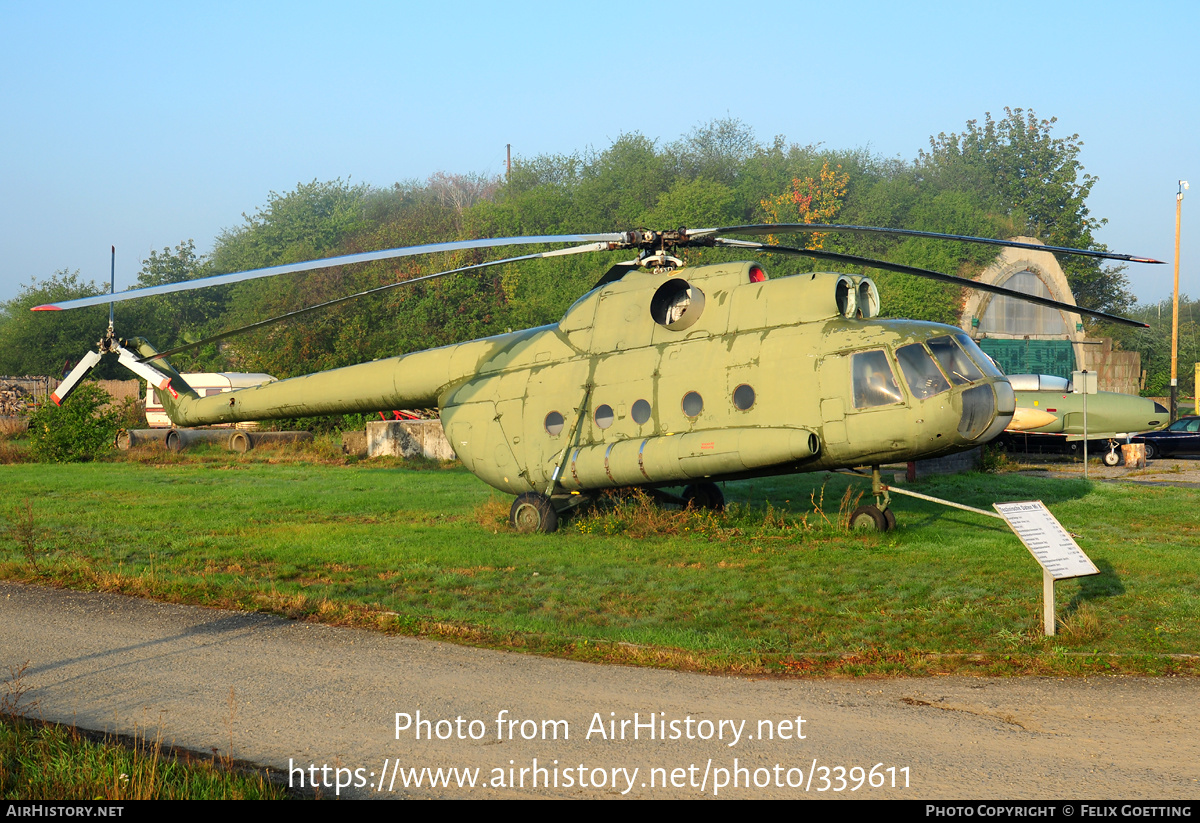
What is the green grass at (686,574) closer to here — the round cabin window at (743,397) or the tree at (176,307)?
the round cabin window at (743,397)

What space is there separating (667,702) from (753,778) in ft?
5.09

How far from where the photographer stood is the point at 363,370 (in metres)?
16.3

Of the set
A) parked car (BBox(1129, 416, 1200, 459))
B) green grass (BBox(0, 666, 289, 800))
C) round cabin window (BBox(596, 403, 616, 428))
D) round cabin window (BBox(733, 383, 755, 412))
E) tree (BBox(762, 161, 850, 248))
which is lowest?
parked car (BBox(1129, 416, 1200, 459))

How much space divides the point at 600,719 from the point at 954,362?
25.9ft

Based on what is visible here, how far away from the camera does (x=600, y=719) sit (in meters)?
6.39

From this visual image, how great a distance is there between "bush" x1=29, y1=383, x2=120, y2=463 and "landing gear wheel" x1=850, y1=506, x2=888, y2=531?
2534 cm

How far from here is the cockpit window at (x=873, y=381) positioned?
12195 mm

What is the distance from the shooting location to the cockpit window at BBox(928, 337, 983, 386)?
39.8 ft

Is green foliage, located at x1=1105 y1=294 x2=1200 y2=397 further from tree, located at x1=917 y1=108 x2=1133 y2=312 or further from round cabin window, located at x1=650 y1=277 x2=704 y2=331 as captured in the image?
round cabin window, located at x1=650 y1=277 x2=704 y2=331

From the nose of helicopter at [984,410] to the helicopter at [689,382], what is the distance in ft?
0.07

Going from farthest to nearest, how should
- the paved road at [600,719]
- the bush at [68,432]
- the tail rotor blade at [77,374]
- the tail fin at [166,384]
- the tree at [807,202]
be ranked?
the tree at [807,202] → the bush at [68,432] → the tail rotor blade at [77,374] → the tail fin at [166,384] → the paved road at [600,719]

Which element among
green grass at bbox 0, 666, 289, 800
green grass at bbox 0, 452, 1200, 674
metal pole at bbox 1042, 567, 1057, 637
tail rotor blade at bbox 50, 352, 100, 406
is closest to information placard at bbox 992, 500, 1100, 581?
metal pole at bbox 1042, 567, 1057, 637

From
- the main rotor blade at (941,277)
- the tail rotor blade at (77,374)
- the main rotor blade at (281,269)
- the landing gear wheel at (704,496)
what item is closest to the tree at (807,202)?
the landing gear wheel at (704,496)

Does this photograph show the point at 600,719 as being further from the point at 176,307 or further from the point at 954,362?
the point at 176,307
